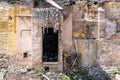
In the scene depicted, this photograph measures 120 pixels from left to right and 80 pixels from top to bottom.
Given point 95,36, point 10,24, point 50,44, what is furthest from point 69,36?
point 10,24

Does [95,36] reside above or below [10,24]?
below

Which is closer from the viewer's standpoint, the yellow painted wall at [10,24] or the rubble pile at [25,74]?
the rubble pile at [25,74]

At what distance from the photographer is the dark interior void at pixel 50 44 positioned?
16375 millimetres

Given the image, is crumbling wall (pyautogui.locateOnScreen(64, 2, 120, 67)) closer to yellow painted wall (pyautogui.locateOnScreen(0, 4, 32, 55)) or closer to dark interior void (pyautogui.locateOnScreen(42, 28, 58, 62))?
dark interior void (pyautogui.locateOnScreen(42, 28, 58, 62))

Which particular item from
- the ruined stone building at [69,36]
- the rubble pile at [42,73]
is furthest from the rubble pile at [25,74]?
the ruined stone building at [69,36]

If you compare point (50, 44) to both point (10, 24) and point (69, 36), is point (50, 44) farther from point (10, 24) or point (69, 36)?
point (10, 24)

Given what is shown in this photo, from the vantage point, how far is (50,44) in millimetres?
16625

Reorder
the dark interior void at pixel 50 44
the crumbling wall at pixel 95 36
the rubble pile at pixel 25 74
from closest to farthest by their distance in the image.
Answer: the rubble pile at pixel 25 74 → the dark interior void at pixel 50 44 → the crumbling wall at pixel 95 36

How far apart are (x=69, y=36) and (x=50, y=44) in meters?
0.75

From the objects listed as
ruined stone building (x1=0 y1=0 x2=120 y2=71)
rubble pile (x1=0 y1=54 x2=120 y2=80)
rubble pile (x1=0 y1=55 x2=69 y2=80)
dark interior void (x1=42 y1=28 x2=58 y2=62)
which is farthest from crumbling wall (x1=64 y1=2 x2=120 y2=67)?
rubble pile (x1=0 y1=55 x2=69 y2=80)

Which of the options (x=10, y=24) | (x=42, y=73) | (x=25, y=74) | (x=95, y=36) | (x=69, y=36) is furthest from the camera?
(x=95, y=36)

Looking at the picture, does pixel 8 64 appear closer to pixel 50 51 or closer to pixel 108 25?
pixel 50 51

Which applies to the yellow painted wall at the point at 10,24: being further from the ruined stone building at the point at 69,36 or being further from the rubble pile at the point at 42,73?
the rubble pile at the point at 42,73

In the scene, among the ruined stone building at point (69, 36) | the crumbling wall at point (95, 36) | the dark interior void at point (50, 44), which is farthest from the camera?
the crumbling wall at point (95, 36)
